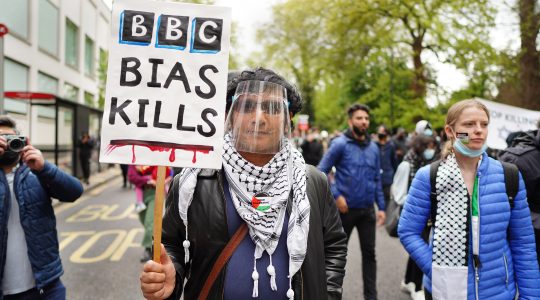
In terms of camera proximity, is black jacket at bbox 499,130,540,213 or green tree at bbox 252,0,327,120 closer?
black jacket at bbox 499,130,540,213

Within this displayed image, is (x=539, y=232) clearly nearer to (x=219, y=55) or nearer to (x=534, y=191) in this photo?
(x=534, y=191)

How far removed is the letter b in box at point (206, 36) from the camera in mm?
1641

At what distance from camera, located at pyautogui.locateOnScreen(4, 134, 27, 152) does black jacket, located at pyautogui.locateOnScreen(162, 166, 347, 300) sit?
4.33 feet

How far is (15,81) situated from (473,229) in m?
16.7

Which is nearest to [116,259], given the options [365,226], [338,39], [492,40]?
[365,226]

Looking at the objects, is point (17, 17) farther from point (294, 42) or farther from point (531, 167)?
point (294, 42)

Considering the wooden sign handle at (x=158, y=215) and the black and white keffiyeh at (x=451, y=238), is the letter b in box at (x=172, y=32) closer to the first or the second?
the wooden sign handle at (x=158, y=215)

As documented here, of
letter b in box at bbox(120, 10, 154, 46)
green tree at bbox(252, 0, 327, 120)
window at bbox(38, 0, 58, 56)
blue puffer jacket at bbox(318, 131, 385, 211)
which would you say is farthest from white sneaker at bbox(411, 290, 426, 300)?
green tree at bbox(252, 0, 327, 120)

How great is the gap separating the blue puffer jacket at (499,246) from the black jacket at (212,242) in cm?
86

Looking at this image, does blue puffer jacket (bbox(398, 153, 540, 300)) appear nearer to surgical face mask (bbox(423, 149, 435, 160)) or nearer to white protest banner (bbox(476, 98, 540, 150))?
surgical face mask (bbox(423, 149, 435, 160))

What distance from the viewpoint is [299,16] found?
96.2 feet

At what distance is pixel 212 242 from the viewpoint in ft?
5.70

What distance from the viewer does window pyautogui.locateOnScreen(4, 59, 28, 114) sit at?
14555 millimetres

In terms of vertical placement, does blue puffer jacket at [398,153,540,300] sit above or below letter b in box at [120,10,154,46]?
below
